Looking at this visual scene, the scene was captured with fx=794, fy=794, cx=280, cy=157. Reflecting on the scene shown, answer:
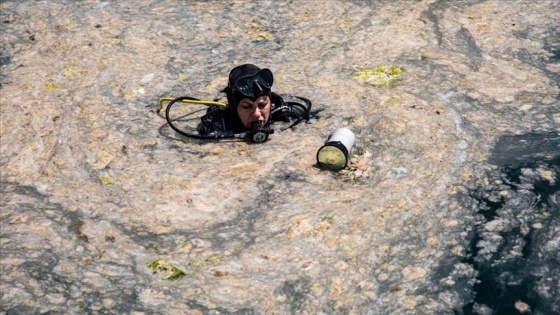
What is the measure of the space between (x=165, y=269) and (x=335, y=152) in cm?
150

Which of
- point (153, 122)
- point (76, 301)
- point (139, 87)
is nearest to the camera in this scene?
point (76, 301)

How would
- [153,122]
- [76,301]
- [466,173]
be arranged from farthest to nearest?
[153,122]
[466,173]
[76,301]

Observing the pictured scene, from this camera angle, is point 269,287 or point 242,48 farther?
point 242,48

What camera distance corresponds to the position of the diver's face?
596 cm

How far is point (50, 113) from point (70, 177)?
951 mm

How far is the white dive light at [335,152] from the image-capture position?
553cm

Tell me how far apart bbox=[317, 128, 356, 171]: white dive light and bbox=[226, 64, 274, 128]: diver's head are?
2.10ft

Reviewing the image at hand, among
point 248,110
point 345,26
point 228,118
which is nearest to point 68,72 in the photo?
point 228,118

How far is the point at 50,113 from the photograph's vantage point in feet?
20.9

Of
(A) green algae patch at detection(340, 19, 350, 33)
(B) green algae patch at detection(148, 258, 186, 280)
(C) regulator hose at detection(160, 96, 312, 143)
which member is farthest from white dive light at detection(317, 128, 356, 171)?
(A) green algae patch at detection(340, 19, 350, 33)

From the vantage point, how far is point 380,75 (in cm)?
680

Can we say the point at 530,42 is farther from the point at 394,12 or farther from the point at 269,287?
the point at 269,287

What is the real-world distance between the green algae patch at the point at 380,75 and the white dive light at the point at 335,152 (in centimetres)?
114

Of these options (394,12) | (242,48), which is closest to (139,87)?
(242,48)
